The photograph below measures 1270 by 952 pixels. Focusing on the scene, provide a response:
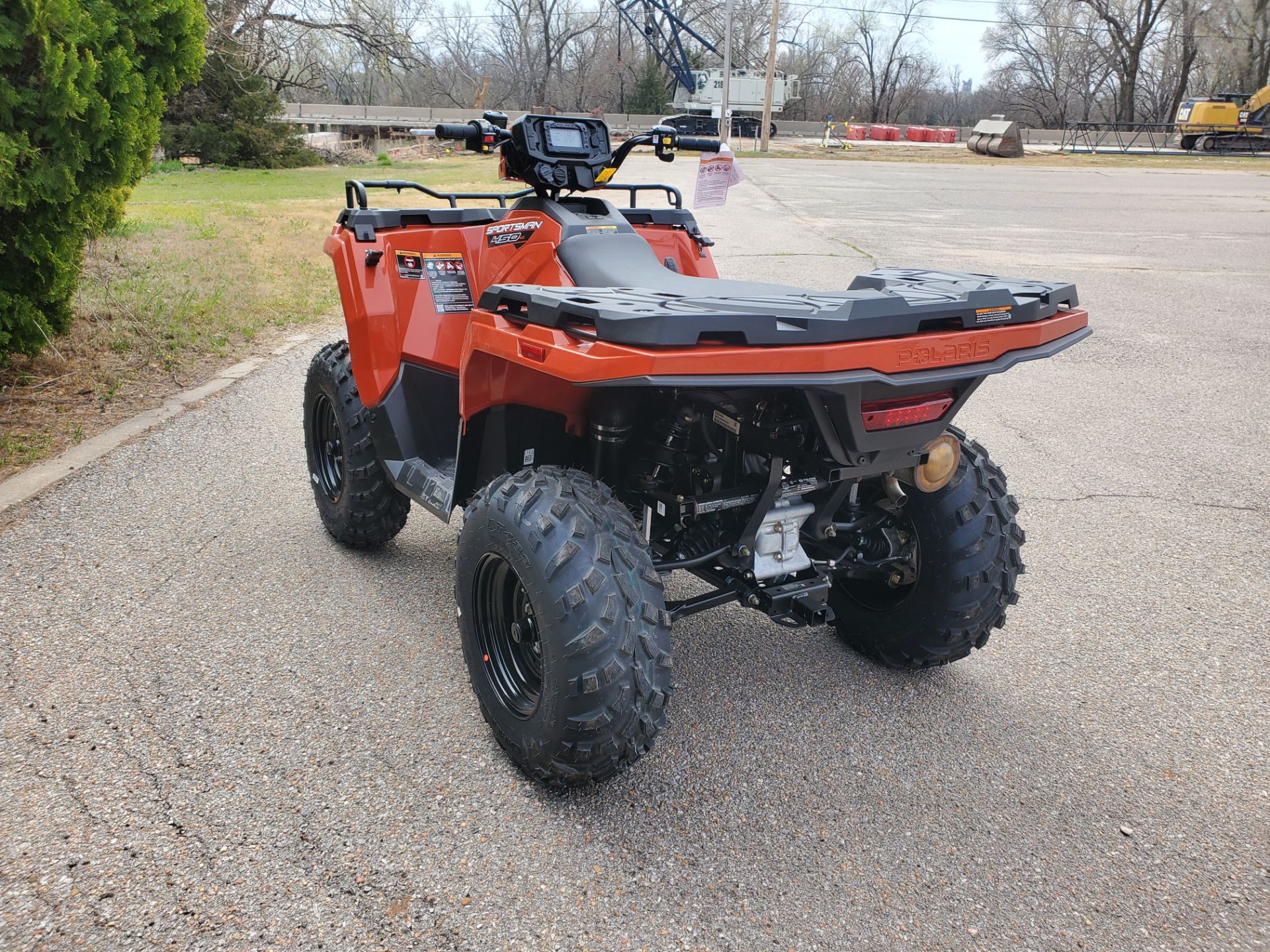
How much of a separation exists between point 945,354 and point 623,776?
1438mm

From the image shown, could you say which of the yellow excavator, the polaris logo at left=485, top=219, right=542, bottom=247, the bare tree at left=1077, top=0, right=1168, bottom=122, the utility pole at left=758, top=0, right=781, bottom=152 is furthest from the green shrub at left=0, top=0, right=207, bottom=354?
the bare tree at left=1077, top=0, right=1168, bottom=122

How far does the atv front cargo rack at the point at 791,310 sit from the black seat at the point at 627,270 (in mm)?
159

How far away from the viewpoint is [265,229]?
1323 centimetres

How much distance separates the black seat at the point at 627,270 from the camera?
258 centimetres

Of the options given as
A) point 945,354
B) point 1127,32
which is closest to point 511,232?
point 945,354

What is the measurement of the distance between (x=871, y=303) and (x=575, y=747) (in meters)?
1.27

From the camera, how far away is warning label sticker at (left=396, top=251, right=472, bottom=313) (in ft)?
11.5

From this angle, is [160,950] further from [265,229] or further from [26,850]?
[265,229]

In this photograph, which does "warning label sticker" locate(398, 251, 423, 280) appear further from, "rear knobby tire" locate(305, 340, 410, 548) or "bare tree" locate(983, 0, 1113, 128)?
"bare tree" locate(983, 0, 1113, 128)

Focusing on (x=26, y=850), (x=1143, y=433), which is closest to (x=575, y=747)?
(x=26, y=850)

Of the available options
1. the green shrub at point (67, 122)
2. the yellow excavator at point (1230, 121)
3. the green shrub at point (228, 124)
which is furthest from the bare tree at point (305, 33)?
the yellow excavator at point (1230, 121)

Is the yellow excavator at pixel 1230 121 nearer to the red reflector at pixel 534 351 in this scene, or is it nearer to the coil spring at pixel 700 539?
the coil spring at pixel 700 539

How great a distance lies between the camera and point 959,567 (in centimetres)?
287

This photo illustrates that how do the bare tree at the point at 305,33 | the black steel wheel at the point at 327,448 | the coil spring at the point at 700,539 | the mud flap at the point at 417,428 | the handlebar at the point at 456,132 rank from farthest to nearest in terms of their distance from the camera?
1. the bare tree at the point at 305,33
2. the black steel wheel at the point at 327,448
3. the mud flap at the point at 417,428
4. the handlebar at the point at 456,132
5. the coil spring at the point at 700,539
